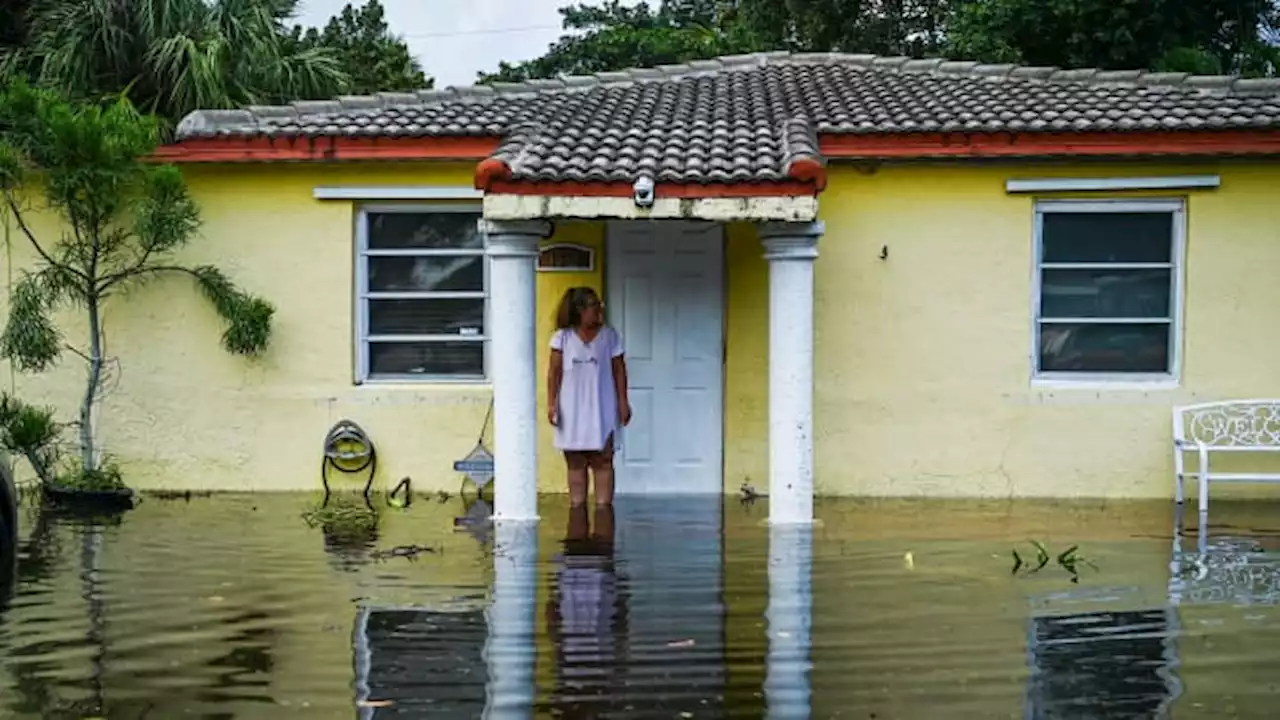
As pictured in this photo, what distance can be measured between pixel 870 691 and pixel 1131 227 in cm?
694

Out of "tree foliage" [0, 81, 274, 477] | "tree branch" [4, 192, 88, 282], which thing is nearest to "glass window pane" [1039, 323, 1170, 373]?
"tree foliage" [0, 81, 274, 477]

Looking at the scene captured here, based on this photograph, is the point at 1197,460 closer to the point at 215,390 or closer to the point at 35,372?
the point at 215,390

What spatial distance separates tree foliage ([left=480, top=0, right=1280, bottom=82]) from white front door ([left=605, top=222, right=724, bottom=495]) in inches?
340

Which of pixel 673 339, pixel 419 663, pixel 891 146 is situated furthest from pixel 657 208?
pixel 419 663

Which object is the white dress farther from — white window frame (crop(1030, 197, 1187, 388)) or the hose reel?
white window frame (crop(1030, 197, 1187, 388))

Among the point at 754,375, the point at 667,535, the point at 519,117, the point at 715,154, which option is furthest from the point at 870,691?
the point at 519,117

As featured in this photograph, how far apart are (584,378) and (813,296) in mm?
2095

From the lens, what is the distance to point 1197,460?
12.0 m

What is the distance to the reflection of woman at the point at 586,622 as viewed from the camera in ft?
20.9

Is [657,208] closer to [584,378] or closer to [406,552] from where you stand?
[584,378]

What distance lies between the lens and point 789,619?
A: 7.75m

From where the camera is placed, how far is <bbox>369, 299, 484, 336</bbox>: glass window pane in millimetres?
12773

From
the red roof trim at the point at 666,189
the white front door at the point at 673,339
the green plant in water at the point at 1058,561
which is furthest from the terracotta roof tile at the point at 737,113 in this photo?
the green plant in water at the point at 1058,561

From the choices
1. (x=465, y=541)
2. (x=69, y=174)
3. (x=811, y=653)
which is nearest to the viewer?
(x=811, y=653)
